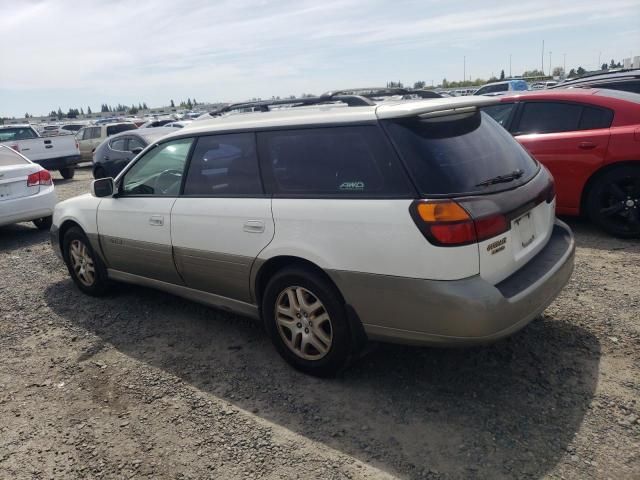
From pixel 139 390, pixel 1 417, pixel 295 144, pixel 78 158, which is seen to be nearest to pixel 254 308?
pixel 139 390

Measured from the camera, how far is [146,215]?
4.44 meters

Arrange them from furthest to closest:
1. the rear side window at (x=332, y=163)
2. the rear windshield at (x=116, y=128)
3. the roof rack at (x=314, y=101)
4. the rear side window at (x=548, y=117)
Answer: the rear windshield at (x=116, y=128) < the rear side window at (x=548, y=117) < the roof rack at (x=314, y=101) < the rear side window at (x=332, y=163)

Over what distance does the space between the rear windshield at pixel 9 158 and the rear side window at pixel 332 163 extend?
6.54 meters

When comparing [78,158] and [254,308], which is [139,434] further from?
[78,158]

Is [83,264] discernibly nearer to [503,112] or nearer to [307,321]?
[307,321]

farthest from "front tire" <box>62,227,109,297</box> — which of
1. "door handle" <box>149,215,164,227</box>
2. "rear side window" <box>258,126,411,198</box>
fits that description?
"rear side window" <box>258,126,411,198</box>

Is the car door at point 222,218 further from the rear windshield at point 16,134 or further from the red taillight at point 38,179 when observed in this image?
the rear windshield at point 16,134

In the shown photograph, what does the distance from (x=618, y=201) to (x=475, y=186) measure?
3.75m

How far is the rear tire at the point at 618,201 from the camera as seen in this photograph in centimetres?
579

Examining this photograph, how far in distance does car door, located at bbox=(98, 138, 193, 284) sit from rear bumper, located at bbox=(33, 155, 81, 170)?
1149 centimetres

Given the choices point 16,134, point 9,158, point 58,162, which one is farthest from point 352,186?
point 16,134

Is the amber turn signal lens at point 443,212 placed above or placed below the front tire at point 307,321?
above

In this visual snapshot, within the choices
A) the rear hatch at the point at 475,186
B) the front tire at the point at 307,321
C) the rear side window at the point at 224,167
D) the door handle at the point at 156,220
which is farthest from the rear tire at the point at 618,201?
the door handle at the point at 156,220

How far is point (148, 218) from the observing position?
14.5 feet
